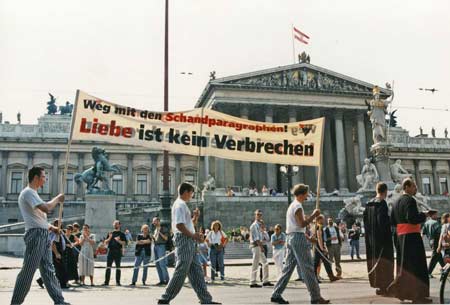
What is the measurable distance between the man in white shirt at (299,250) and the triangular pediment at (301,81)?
50.8 meters

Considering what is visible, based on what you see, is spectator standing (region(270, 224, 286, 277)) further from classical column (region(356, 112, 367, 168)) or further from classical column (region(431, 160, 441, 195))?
classical column (region(431, 160, 441, 195))

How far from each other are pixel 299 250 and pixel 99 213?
2103 cm

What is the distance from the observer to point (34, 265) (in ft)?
22.1

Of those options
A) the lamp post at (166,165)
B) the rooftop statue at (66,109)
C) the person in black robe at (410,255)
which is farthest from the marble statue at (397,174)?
the rooftop statue at (66,109)

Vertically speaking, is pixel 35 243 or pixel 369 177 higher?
pixel 369 177

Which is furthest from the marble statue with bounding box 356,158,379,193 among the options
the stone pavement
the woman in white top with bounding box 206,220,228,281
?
the stone pavement

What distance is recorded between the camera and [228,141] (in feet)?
36.7

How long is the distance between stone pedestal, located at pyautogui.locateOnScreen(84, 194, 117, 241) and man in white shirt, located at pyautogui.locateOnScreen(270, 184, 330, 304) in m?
20.1

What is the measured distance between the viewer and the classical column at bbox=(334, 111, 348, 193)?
5966 centimetres

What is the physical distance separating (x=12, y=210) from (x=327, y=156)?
4002cm

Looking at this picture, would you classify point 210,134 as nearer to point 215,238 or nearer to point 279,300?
point 279,300

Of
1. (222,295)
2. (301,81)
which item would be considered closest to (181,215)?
(222,295)

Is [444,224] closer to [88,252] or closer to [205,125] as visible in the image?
[205,125]

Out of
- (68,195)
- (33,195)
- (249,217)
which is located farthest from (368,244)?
(68,195)
